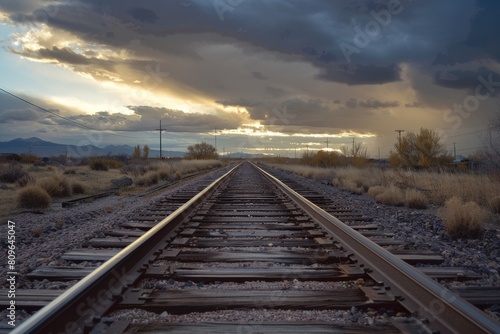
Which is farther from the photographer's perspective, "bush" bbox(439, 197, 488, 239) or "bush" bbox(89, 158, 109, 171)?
"bush" bbox(89, 158, 109, 171)

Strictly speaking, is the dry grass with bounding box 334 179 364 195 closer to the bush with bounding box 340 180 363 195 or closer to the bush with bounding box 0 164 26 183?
the bush with bounding box 340 180 363 195

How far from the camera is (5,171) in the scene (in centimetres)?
2552

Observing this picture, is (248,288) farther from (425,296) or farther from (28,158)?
(28,158)

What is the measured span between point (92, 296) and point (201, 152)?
11240cm

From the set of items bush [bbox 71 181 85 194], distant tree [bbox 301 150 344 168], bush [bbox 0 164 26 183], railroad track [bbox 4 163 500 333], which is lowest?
bush [bbox 71 181 85 194]

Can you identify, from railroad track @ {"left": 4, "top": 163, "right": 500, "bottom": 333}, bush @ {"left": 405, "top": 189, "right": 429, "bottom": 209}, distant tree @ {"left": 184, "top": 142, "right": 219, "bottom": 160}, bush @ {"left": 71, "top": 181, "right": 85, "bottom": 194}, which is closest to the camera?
railroad track @ {"left": 4, "top": 163, "right": 500, "bottom": 333}

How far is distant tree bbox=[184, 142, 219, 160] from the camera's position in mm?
111688

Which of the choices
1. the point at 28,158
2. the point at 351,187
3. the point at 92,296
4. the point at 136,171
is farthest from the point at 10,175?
the point at 28,158

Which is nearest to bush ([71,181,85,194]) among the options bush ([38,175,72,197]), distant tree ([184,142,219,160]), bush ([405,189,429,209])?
bush ([38,175,72,197])

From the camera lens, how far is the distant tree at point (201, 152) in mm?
111688

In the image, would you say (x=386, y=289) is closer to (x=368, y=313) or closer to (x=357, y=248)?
(x=368, y=313)

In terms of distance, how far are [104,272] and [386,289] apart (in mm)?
2416

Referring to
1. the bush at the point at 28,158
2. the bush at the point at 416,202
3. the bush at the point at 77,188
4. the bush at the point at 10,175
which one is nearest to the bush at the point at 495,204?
the bush at the point at 416,202

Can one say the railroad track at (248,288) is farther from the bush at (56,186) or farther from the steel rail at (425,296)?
the bush at (56,186)
